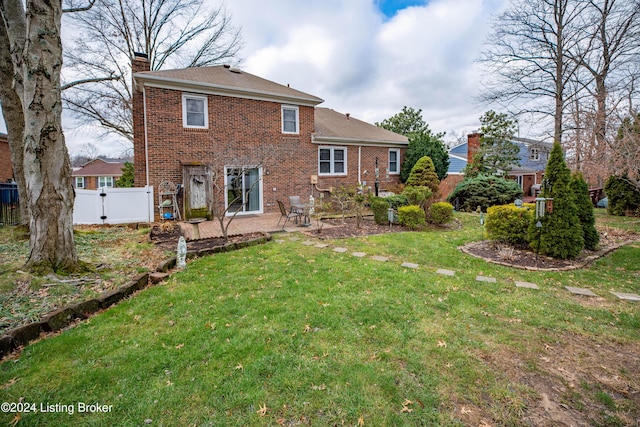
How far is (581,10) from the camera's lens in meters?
14.1

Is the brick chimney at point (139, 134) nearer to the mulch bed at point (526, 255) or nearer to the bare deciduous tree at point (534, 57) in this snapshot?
the mulch bed at point (526, 255)

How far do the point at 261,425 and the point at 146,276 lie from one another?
12.4 ft

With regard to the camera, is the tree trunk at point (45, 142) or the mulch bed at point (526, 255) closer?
the tree trunk at point (45, 142)

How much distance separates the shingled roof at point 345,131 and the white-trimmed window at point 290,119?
99cm

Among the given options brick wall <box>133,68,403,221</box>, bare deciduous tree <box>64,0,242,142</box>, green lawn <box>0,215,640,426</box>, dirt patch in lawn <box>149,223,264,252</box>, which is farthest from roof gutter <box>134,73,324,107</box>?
bare deciduous tree <box>64,0,242,142</box>

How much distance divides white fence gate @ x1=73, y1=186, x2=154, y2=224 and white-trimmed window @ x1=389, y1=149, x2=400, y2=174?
12715 millimetres

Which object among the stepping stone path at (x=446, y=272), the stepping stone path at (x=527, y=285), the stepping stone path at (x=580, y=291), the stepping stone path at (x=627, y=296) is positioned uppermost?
the stepping stone path at (x=446, y=272)

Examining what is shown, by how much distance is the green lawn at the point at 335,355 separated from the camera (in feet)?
7.73

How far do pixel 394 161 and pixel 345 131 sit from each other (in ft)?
12.1

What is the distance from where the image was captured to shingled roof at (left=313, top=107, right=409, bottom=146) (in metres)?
15.5

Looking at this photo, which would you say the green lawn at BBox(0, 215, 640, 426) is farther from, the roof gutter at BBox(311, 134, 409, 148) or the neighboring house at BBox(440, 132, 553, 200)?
the neighboring house at BBox(440, 132, 553, 200)

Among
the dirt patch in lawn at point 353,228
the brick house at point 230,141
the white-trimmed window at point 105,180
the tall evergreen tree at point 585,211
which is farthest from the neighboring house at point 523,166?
the white-trimmed window at point 105,180

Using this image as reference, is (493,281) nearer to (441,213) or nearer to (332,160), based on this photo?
(441,213)

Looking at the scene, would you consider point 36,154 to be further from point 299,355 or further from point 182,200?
point 182,200
